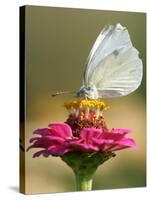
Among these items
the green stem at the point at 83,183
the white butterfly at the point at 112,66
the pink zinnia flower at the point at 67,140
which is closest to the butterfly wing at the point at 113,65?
the white butterfly at the point at 112,66

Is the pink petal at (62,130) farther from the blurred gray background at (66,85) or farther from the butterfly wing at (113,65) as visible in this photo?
the butterfly wing at (113,65)

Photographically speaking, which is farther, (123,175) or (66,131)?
(123,175)

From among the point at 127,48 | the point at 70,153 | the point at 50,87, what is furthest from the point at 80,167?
the point at 127,48

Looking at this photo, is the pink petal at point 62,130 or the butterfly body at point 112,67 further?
the butterfly body at point 112,67

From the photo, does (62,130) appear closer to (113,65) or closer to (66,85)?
(66,85)

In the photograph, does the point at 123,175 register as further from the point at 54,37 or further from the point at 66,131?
the point at 54,37

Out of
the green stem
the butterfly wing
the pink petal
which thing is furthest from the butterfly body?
the green stem

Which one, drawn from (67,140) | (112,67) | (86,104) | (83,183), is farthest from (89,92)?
(83,183)
